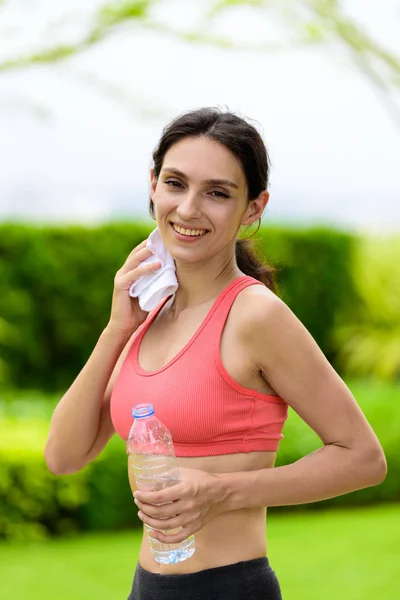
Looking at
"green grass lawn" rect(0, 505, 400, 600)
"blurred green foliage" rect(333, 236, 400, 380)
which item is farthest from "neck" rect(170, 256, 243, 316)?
"blurred green foliage" rect(333, 236, 400, 380)

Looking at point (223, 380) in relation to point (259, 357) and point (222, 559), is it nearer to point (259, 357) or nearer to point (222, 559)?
point (259, 357)

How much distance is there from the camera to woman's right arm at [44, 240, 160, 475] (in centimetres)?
227

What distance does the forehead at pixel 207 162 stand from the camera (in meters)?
2.05

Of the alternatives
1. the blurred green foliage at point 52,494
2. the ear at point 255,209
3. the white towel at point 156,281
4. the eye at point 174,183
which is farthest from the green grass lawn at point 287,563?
the eye at point 174,183

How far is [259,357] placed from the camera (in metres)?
1.98

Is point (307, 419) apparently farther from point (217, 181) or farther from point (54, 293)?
point (54, 293)

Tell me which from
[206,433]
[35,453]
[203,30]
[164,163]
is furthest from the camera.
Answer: [203,30]

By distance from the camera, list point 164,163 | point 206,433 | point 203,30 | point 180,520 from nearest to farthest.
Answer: point 180,520 < point 206,433 < point 164,163 < point 203,30

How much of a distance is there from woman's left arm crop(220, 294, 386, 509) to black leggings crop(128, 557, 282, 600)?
0.52 ft

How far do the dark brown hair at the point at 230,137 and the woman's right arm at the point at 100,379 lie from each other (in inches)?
10.9

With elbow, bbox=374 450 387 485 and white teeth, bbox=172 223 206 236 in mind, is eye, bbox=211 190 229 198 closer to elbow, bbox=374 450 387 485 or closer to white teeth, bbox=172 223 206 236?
white teeth, bbox=172 223 206 236

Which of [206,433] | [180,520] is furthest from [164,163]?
[180,520]

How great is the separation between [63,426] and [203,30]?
768 cm

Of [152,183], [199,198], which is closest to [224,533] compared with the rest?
[199,198]
